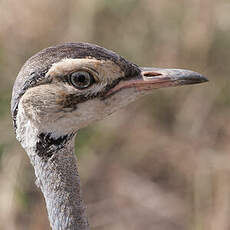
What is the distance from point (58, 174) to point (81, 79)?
0.29m

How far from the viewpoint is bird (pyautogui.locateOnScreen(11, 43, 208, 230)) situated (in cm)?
173

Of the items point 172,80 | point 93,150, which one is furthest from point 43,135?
point 93,150

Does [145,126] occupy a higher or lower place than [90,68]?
higher

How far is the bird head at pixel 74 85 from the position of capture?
1.73m

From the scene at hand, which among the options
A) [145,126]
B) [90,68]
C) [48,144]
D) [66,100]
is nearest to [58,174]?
[48,144]

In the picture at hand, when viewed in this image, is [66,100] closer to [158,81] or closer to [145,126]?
[158,81]

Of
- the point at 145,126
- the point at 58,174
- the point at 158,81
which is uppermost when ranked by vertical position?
the point at 145,126

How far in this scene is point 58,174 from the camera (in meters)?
1.78

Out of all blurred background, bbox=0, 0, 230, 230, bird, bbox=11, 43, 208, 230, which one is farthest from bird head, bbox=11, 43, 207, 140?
blurred background, bbox=0, 0, 230, 230

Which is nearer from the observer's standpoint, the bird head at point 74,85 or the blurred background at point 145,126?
the bird head at point 74,85

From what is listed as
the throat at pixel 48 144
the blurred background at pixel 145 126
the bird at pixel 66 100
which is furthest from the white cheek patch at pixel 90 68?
the blurred background at pixel 145 126

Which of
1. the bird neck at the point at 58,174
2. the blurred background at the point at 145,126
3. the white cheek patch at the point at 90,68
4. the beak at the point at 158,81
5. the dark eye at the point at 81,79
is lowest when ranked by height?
the bird neck at the point at 58,174

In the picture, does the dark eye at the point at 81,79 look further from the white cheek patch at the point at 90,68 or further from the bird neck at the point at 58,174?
the bird neck at the point at 58,174

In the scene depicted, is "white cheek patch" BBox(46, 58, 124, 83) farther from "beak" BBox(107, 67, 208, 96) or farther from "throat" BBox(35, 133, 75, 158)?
"throat" BBox(35, 133, 75, 158)
